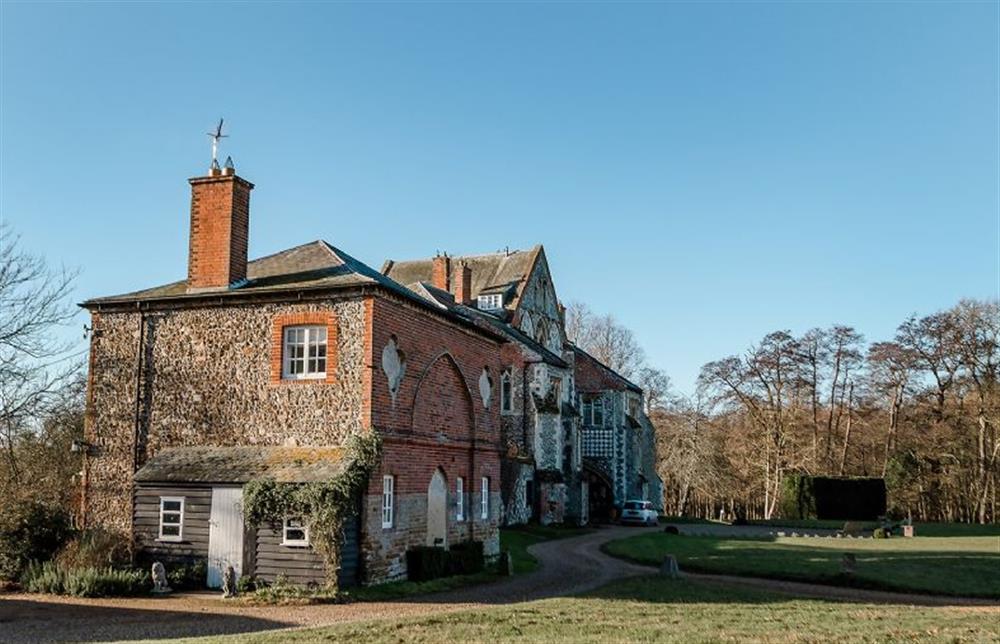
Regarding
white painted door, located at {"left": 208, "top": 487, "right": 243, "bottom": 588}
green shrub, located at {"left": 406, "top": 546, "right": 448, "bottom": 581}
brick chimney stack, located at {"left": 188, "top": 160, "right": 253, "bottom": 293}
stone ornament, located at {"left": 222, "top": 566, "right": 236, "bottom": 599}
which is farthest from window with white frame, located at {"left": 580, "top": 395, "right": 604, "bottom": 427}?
stone ornament, located at {"left": 222, "top": 566, "right": 236, "bottom": 599}

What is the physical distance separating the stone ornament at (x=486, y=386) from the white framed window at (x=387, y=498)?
5.89 metres

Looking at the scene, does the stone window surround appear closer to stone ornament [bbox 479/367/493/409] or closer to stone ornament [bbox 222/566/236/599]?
stone ornament [bbox 222/566/236/599]

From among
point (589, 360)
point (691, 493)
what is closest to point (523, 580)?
point (589, 360)

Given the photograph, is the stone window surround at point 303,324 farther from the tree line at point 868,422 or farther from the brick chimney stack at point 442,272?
the tree line at point 868,422

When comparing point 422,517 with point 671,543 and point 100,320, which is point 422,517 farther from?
point 671,543

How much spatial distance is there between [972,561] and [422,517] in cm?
1901

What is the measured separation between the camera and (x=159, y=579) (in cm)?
1955

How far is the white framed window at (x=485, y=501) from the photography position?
2572 cm

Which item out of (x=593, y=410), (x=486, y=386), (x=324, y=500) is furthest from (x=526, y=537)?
(x=324, y=500)

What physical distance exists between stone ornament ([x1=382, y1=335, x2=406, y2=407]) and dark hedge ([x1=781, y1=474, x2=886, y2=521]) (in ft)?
123

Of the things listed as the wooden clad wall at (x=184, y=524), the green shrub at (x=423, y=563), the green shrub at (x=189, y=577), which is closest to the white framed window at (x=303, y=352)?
the wooden clad wall at (x=184, y=524)

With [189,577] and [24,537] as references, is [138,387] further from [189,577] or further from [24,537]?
[189,577]

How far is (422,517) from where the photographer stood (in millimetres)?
22203

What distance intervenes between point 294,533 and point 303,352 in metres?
4.19
